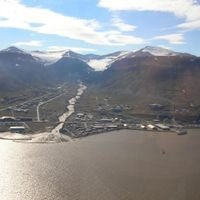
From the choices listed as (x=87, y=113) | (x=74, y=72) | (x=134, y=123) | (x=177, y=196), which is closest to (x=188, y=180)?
(x=177, y=196)

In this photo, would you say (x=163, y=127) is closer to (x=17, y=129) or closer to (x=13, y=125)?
(x=17, y=129)

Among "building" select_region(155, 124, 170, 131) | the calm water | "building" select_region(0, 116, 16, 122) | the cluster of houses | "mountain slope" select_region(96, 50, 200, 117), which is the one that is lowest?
"building" select_region(155, 124, 170, 131)

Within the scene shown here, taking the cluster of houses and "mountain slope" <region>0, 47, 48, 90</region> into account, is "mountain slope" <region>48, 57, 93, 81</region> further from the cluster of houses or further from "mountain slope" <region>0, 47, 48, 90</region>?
the cluster of houses

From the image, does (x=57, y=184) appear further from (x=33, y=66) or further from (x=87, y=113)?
(x=33, y=66)

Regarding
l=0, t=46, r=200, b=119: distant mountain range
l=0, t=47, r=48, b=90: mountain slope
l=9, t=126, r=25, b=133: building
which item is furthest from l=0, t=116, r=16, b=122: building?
l=0, t=47, r=48, b=90: mountain slope

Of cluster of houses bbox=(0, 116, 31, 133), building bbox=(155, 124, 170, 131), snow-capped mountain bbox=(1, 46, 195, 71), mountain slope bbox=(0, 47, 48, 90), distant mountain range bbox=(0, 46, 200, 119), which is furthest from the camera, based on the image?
snow-capped mountain bbox=(1, 46, 195, 71)

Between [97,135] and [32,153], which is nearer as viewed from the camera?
[32,153]
